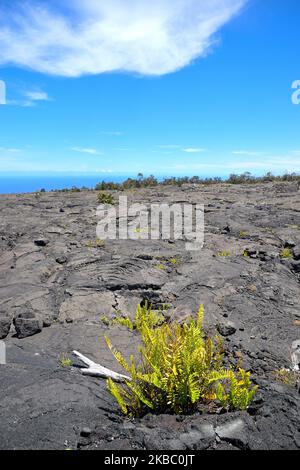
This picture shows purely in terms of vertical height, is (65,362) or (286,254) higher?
(286,254)

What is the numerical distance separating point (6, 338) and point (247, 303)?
3901 millimetres

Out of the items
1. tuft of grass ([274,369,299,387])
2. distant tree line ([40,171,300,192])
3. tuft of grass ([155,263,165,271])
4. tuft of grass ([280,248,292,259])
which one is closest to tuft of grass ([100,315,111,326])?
tuft of grass ([155,263,165,271])

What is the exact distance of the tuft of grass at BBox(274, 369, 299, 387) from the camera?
166 inches

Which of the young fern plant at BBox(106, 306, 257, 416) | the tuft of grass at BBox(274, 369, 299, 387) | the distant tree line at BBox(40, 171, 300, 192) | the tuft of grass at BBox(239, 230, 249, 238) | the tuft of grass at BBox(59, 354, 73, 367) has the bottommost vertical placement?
the tuft of grass at BBox(59, 354, 73, 367)

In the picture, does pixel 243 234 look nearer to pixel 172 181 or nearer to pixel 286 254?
pixel 286 254

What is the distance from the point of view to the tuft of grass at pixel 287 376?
13.8 ft

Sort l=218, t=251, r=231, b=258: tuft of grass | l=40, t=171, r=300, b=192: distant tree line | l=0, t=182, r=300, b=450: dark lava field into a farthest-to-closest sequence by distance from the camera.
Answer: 1. l=40, t=171, r=300, b=192: distant tree line
2. l=218, t=251, r=231, b=258: tuft of grass
3. l=0, t=182, r=300, b=450: dark lava field

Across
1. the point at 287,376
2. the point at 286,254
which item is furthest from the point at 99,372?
the point at 286,254

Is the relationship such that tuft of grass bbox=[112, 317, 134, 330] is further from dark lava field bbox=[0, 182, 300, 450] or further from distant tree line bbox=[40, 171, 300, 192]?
distant tree line bbox=[40, 171, 300, 192]

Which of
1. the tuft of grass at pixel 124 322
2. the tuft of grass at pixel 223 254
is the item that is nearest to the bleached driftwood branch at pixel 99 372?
the tuft of grass at pixel 124 322

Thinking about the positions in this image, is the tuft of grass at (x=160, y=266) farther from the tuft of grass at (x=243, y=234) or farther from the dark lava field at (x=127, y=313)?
the tuft of grass at (x=243, y=234)

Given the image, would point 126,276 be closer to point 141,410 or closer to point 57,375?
point 57,375

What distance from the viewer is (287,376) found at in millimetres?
4430

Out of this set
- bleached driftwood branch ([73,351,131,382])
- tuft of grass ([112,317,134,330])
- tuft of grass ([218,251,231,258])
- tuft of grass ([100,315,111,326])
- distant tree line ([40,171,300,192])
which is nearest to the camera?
bleached driftwood branch ([73,351,131,382])
